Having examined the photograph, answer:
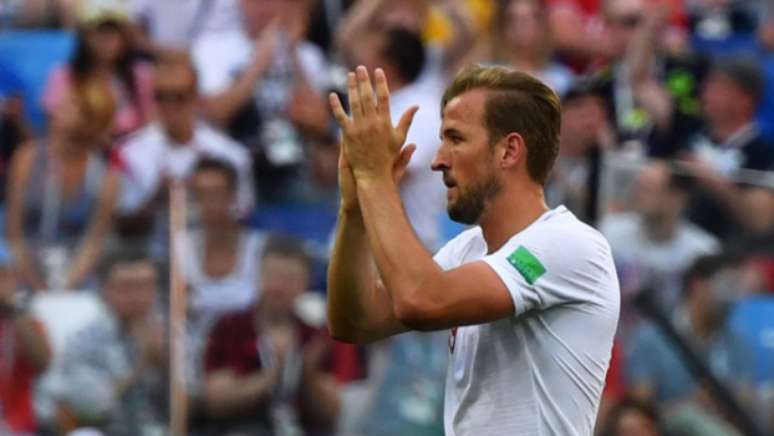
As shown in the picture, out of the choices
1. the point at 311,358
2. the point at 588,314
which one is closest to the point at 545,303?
the point at 588,314

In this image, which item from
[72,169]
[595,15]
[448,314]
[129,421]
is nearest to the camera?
[448,314]

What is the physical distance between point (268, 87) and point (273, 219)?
115 centimetres

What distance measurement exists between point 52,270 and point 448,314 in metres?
4.88

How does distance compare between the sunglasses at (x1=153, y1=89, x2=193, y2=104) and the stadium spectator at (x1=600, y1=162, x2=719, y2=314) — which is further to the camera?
the sunglasses at (x1=153, y1=89, x2=193, y2=104)

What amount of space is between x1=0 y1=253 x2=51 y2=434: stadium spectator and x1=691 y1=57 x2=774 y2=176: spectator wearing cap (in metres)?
4.05

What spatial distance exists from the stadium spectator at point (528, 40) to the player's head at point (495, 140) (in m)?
6.40

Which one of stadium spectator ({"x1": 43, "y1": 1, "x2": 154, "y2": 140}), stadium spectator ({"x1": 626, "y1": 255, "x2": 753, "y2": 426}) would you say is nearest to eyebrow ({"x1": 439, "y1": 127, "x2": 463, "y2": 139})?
stadium spectator ({"x1": 626, "y1": 255, "x2": 753, "y2": 426})

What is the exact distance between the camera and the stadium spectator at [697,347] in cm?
927

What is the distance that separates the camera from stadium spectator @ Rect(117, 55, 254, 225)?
10148 millimetres

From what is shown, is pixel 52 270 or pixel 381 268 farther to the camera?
pixel 52 270

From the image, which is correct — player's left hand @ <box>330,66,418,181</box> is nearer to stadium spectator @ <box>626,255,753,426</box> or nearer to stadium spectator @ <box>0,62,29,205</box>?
stadium spectator @ <box>626,255,753,426</box>

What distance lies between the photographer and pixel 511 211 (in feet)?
16.0

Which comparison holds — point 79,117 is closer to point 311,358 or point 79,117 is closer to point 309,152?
point 309,152

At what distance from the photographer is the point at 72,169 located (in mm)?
9984
